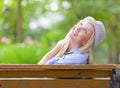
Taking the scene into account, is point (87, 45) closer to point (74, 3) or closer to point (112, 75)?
point (112, 75)

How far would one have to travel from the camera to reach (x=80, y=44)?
13.2ft

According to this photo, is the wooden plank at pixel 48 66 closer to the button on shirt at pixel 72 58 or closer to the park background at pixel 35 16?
the button on shirt at pixel 72 58

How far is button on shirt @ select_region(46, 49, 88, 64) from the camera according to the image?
392 centimetres

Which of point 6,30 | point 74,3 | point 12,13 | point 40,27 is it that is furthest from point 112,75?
point 40,27

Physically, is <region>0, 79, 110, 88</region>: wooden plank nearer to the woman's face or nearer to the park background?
the woman's face

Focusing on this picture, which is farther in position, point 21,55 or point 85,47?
point 21,55

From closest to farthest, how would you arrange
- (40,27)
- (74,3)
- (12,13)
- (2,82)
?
(2,82)
(74,3)
(12,13)
(40,27)

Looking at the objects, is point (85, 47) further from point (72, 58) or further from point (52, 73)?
point (52, 73)

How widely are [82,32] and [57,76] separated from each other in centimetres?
56

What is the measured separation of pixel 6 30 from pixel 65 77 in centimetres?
1547

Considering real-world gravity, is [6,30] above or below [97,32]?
below

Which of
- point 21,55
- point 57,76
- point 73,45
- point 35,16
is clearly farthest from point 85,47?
point 35,16

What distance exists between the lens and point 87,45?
3992 millimetres

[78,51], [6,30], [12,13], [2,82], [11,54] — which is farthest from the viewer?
[6,30]
